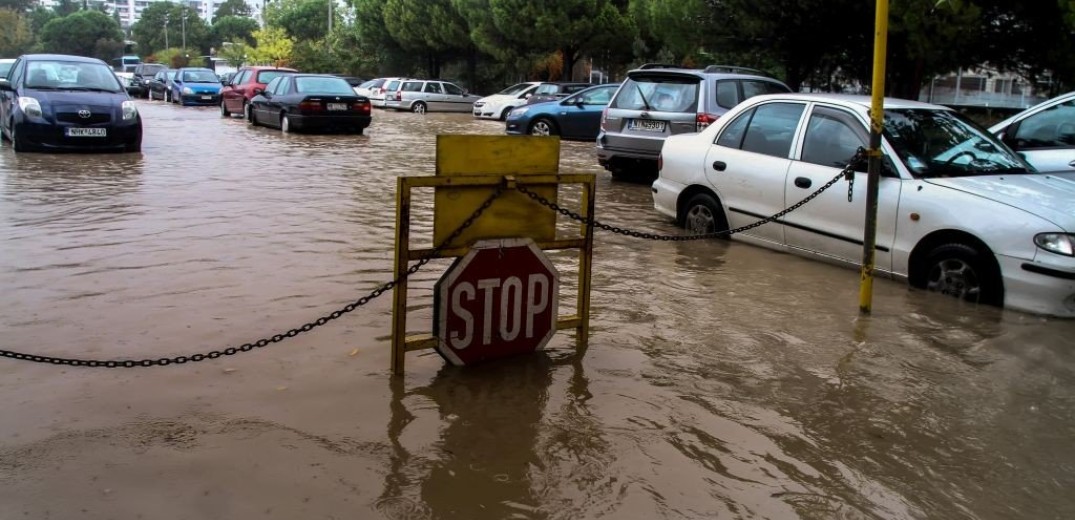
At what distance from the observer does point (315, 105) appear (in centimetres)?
2009

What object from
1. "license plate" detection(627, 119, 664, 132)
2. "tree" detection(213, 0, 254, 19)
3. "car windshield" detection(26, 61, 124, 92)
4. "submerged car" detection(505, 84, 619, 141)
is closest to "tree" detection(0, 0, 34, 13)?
"tree" detection(213, 0, 254, 19)

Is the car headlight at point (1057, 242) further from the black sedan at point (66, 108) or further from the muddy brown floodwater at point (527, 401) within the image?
the black sedan at point (66, 108)

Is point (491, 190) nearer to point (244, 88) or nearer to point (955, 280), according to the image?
point (955, 280)

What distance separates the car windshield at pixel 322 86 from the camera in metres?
20.6

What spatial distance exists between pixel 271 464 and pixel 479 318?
1.39 meters

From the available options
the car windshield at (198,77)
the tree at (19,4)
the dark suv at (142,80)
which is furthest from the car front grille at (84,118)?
the tree at (19,4)

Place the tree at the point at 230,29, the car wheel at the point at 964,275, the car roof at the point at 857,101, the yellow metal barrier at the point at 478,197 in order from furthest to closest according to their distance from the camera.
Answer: the tree at the point at 230,29 < the car roof at the point at 857,101 < the car wheel at the point at 964,275 < the yellow metal barrier at the point at 478,197

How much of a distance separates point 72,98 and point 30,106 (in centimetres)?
60

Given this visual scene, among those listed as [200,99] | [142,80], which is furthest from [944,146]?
[142,80]

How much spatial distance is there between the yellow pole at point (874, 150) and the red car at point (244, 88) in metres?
22.1

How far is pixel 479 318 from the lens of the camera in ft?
15.7

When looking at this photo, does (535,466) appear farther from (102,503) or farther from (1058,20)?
(1058,20)

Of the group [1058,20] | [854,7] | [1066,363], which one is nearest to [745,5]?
[854,7]

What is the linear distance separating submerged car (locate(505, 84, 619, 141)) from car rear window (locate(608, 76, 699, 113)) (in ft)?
24.7
